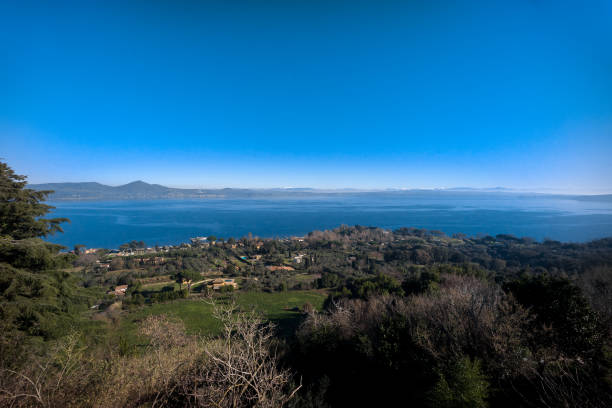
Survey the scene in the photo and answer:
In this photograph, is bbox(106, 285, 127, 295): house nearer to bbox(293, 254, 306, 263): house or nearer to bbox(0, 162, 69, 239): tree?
bbox(0, 162, 69, 239): tree

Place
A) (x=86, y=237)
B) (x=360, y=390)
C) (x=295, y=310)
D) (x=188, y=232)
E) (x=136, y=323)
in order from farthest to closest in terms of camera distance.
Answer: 1. (x=188, y=232)
2. (x=86, y=237)
3. (x=295, y=310)
4. (x=136, y=323)
5. (x=360, y=390)

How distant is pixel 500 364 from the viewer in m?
5.38

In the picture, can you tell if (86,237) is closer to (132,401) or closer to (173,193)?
(132,401)

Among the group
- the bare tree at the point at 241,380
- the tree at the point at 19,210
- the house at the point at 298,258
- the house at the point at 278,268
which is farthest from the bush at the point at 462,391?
the house at the point at 298,258

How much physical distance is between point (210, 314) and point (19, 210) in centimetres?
1316

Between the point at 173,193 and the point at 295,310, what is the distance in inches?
7119

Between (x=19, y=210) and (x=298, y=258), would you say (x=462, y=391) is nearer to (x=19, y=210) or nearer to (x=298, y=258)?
(x=19, y=210)

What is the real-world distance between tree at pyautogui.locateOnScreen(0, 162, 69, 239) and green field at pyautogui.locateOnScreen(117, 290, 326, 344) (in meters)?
7.09

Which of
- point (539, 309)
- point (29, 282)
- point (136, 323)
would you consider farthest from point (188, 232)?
point (539, 309)

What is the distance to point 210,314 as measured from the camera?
56.6ft

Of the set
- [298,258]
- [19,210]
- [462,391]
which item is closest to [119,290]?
[19,210]

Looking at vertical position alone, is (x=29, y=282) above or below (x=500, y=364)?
above

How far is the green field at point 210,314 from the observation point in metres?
14.5

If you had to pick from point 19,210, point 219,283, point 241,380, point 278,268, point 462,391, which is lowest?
point 278,268
